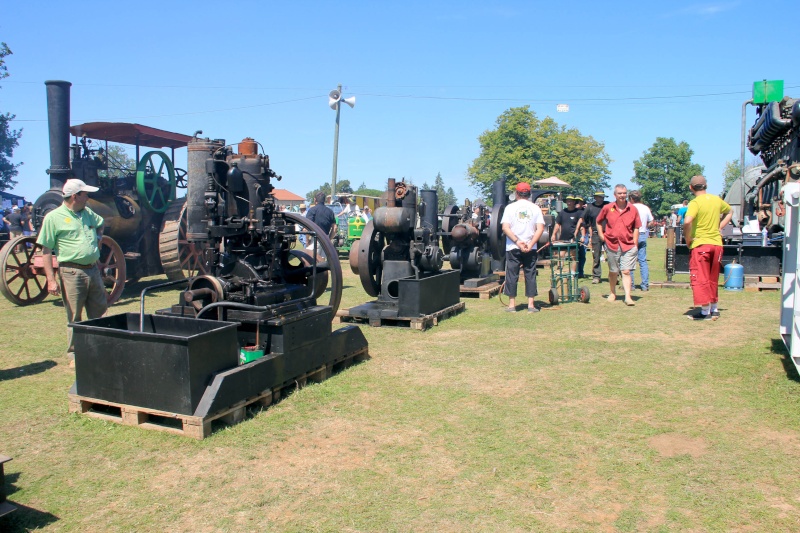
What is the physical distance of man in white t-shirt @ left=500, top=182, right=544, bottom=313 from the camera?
28.5 ft

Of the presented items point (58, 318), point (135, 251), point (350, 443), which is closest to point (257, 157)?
point (350, 443)

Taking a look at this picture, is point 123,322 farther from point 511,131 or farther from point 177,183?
point 511,131

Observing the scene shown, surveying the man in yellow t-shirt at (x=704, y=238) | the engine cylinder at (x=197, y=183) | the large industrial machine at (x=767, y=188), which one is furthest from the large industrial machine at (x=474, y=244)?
the engine cylinder at (x=197, y=183)

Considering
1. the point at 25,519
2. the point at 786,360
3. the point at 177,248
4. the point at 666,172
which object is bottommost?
the point at 25,519

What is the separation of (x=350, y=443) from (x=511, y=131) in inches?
1945

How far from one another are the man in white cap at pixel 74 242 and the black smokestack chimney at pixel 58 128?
17.1ft

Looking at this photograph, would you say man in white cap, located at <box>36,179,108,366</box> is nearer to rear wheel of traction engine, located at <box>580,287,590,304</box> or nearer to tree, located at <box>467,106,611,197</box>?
rear wheel of traction engine, located at <box>580,287,590,304</box>

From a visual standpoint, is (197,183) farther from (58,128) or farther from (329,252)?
(58,128)

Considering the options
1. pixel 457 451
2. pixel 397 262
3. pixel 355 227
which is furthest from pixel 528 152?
pixel 457 451

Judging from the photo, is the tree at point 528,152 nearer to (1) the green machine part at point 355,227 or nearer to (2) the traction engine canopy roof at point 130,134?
(1) the green machine part at point 355,227

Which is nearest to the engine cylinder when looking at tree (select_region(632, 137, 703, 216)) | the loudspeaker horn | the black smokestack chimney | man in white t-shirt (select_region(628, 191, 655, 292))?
the black smokestack chimney

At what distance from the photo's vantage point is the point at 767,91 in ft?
31.7

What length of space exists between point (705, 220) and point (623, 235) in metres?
1.84

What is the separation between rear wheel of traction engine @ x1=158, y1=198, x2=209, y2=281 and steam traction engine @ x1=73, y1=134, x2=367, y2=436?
493 cm
